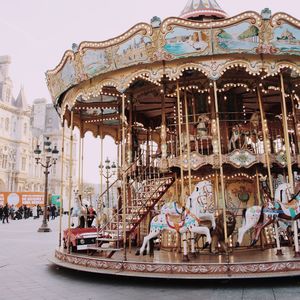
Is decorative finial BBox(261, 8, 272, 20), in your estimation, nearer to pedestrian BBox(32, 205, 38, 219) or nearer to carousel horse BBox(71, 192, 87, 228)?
carousel horse BBox(71, 192, 87, 228)

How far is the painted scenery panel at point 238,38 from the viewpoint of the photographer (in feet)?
26.5

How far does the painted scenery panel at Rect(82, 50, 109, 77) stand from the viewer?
9141 mm

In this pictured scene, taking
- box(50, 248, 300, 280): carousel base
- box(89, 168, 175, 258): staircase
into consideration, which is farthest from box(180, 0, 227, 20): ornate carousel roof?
box(50, 248, 300, 280): carousel base

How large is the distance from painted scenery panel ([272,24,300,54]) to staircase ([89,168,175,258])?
4617 millimetres

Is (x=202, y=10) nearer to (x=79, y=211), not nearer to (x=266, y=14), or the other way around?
(x=266, y=14)

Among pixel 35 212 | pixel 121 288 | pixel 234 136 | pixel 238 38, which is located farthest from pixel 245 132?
pixel 35 212

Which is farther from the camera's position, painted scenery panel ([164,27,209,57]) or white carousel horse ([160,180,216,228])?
white carousel horse ([160,180,216,228])

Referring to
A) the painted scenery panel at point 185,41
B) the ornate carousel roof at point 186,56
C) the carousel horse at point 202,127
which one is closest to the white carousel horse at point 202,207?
the carousel horse at point 202,127

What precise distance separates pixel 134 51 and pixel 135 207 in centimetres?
448

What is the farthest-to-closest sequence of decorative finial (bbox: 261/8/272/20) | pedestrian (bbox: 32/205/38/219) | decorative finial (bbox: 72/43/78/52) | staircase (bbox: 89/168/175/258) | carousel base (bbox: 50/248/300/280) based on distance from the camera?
1. pedestrian (bbox: 32/205/38/219)
2. decorative finial (bbox: 72/43/78/52)
3. staircase (bbox: 89/168/175/258)
4. decorative finial (bbox: 261/8/272/20)
5. carousel base (bbox: 50/248/300/280)

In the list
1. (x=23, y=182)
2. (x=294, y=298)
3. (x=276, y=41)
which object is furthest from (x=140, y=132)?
(x=23, y=182)

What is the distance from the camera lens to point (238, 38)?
8.21 meters

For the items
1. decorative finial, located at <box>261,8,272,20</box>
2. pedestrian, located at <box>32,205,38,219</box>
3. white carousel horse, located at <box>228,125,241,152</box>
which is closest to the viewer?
decorative finial, located at <box>261,8,272,20</box>

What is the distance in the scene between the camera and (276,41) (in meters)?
8.28
